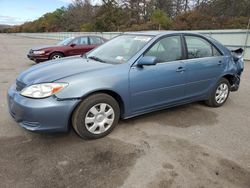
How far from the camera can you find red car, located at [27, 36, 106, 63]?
10.0 meters

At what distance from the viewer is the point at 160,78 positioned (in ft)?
12.2

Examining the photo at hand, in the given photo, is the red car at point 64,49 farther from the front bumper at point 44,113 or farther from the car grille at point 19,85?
the front bumper at point 44,113

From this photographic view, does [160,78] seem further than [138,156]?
Yes

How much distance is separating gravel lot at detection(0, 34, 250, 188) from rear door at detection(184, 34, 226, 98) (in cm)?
61

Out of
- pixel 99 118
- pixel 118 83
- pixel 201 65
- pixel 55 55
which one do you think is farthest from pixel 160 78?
pixel 55 55

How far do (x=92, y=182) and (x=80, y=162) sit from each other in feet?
1.37

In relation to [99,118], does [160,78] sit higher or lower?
higher

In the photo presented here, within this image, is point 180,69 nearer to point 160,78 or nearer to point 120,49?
point 160,78

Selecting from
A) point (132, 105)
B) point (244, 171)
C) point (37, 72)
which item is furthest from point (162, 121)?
point (37, 72)

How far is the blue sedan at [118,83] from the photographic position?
3.01 metres

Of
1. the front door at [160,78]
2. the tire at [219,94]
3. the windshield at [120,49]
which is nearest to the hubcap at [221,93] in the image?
the tire at [219,94]

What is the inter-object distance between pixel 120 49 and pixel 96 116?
131cm

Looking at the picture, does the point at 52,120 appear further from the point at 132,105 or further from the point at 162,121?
the point at 162,121

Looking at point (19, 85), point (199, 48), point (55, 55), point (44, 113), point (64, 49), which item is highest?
point (199, 48)
